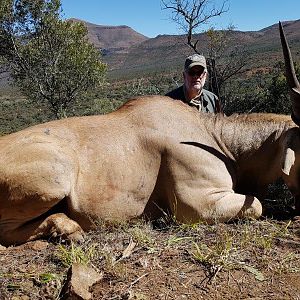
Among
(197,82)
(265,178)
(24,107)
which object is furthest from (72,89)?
(24,107)

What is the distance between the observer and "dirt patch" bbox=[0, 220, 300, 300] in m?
3.72

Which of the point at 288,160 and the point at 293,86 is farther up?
the point at 293,86

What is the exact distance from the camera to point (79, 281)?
3.68 meters

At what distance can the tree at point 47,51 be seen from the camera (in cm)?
1856

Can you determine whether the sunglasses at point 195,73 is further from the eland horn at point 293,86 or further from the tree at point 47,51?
the tree at point 47,51

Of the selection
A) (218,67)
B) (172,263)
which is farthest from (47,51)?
(172,263)

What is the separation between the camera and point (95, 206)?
16.8ft

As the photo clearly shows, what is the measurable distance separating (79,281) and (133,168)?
184 centimetres

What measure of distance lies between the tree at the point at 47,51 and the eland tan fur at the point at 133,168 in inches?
514

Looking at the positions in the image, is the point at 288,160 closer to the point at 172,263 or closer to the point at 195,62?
the point at 172,263

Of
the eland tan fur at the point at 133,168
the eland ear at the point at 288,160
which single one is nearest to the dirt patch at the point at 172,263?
the eland tan fur at the point at 133,168

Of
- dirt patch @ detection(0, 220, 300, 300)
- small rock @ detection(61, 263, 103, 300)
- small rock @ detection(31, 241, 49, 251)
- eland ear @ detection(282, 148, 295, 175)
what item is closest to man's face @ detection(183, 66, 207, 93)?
eland ear @ detection(282, 148, 295, 175)

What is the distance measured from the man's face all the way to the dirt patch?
2.44 m

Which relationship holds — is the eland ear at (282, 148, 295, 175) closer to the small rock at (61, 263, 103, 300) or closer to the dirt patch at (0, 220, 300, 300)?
the dirt patch at (0, 220, 300, 300)
